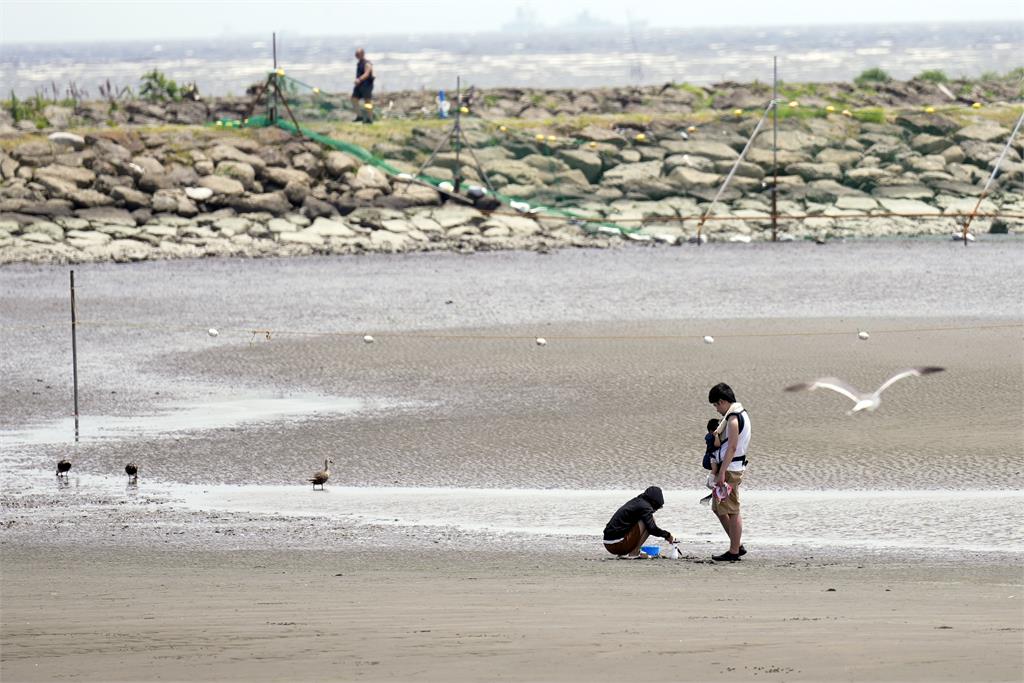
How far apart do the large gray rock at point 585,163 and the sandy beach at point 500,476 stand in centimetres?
849

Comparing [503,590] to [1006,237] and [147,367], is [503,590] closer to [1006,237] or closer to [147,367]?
[147,367]

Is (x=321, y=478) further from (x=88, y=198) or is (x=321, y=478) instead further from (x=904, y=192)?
(x=904, y=192)

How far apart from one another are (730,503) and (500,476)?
4002mm

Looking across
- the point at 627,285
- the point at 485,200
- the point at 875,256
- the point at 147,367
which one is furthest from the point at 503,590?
the point at 485,200

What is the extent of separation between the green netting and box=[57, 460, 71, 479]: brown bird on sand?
2114cm

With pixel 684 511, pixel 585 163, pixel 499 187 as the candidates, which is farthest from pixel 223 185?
pixel 684 511

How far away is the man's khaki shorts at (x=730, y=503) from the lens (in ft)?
39.1

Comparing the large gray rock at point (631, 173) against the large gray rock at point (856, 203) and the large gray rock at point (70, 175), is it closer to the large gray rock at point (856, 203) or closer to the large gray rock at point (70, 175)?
the large gray rock at point (856, 203)

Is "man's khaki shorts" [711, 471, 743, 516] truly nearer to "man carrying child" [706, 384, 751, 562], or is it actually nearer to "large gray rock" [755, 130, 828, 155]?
"man carrying child" [706, 384, 751, 562]

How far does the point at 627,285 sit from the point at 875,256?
6.39 meters

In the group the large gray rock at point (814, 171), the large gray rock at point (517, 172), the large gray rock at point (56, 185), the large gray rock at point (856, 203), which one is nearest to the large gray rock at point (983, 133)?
the large gray rock at point (814, 171)

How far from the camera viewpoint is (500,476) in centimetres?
1557

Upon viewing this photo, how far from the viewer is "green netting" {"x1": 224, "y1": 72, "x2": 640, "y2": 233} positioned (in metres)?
36.3

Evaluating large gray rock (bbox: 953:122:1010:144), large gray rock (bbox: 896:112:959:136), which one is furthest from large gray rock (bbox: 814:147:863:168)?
large gray rock (bbox: 953:122:1010:144)
